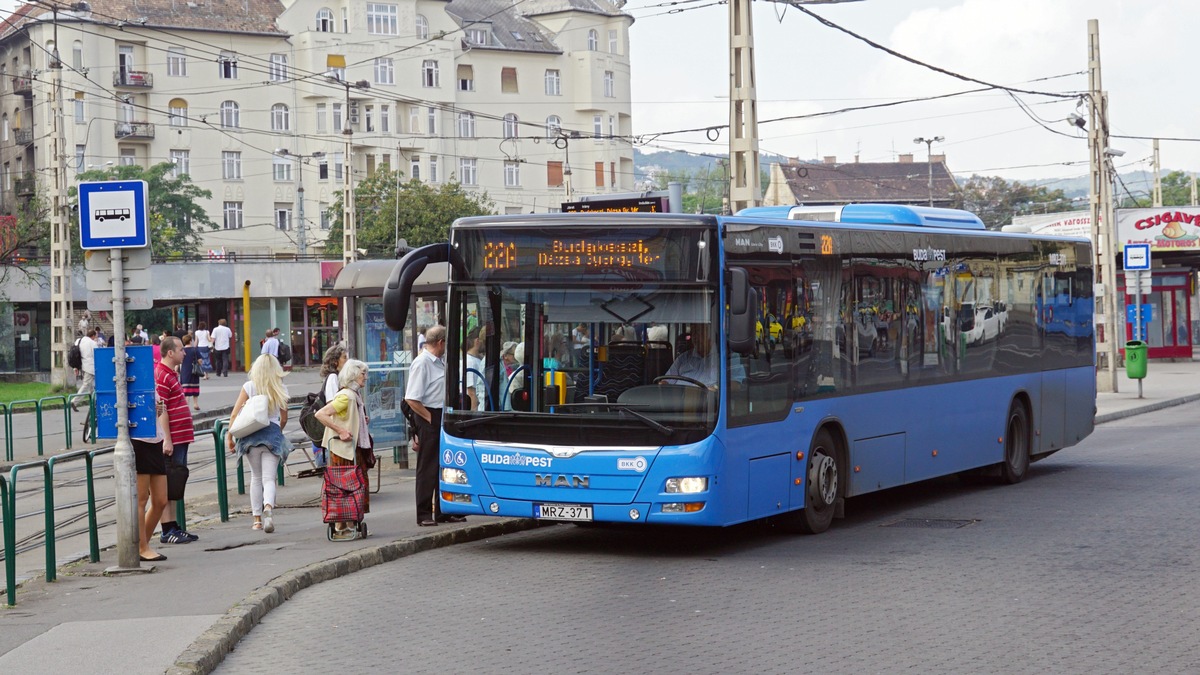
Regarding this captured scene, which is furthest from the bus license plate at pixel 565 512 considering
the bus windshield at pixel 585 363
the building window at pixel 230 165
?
the building window at pixel 230 165

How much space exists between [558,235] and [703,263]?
3.79ft

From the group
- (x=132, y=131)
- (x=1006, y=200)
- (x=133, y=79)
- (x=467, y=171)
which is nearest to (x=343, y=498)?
(x=133, y=79)

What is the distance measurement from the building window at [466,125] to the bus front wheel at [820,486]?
80.6m

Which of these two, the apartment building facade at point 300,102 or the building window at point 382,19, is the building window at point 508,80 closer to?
the apartment building facade at point 300,102

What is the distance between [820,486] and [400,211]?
6401cm

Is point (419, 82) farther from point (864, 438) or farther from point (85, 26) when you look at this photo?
point (864, 438)

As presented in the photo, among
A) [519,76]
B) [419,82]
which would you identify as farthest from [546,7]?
[419,82]

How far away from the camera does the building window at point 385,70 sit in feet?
288

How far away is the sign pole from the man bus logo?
2963 mm

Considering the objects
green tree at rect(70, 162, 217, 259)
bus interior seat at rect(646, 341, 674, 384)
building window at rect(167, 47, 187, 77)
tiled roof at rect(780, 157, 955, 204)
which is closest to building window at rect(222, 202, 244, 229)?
green tree at rect(70, 162, 217, 259)

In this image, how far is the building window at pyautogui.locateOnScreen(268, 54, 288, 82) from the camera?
8581 cm

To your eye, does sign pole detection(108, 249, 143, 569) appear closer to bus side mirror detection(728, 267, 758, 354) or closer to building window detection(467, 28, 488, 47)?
bus side mirror detection(728, 267, 758, 354)

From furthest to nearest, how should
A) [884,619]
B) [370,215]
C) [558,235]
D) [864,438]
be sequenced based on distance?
1. [370,215]
2. [864,438]
3. [558,235]
4. [884,619]

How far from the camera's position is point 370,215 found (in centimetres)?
7712
